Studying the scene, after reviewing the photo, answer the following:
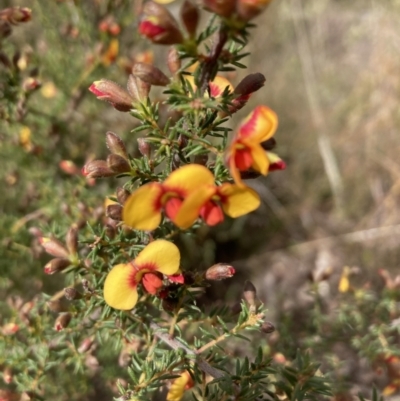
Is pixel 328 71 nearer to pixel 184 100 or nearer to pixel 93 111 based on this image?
pixel 93 111

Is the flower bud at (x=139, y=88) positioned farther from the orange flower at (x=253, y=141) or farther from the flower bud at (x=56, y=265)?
the flower bud at (x=56, y=265)

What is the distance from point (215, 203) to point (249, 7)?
439 millimetres

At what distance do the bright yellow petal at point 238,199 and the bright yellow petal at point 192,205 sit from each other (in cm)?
6

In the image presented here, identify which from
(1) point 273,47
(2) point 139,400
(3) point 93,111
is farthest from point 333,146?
(2) point 139,400

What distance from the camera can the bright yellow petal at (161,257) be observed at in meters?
1.20

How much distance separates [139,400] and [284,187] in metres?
3.31

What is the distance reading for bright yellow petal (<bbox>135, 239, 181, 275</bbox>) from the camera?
3.94ft

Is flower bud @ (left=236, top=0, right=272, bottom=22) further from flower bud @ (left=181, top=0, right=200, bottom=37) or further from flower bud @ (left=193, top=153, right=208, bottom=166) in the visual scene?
flower bud @ (left=193, top=153, right=208, bottom=166)

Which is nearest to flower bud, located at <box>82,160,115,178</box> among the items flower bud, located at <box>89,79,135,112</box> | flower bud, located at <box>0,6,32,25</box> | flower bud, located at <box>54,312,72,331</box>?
flower bud, located at <box>89,79,135,112</box>

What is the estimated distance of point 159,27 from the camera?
3.43ft

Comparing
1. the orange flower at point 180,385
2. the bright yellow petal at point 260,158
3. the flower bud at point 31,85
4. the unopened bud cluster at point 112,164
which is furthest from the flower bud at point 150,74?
the flower bud at point 31,85

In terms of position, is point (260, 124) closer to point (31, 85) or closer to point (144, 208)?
point (144, 208)

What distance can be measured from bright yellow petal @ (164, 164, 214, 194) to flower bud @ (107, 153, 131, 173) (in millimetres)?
265

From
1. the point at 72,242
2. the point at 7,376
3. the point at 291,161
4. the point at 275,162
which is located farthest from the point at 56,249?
the point at 291,161
